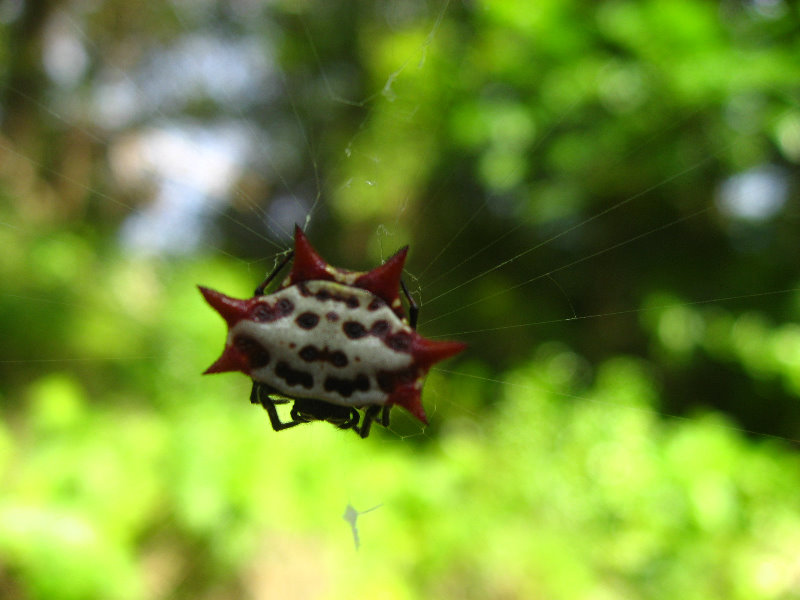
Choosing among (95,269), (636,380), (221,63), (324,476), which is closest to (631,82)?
(636,380)

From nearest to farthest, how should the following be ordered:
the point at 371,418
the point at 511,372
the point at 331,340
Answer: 1. the point at 331,340
2. the point at 371,418
3. the point at 511,372

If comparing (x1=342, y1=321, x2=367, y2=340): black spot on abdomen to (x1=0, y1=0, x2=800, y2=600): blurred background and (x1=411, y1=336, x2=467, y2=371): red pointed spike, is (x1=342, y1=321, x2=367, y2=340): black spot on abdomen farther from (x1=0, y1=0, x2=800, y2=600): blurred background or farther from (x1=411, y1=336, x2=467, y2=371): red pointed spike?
(x1=0, y1=0, x2=800, y2=600): blurred background

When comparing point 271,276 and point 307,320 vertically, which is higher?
point 271,276

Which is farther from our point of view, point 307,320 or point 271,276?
point 271,276

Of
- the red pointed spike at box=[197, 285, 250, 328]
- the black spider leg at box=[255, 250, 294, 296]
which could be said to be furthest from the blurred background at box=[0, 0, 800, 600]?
the red pointed spike at box=[197, 285, 250, 328]

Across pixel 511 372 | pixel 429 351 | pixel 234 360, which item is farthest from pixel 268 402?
pixel 511 372

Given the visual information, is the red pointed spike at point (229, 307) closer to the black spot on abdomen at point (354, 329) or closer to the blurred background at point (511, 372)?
the black spot on abdomen at point (354, 329)

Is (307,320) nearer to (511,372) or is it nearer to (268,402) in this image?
(268,402)

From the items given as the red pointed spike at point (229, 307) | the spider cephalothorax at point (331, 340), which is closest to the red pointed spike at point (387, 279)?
the spider cephalothorax at point (331, 340)
